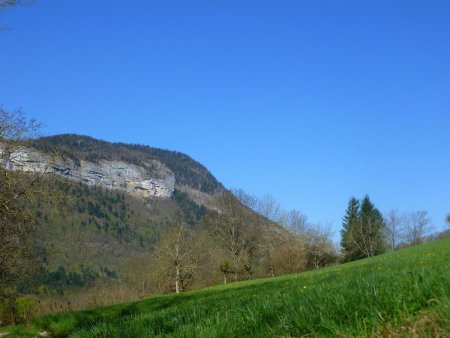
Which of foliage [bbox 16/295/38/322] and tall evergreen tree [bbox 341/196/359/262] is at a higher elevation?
tall evergreen tree [bbox 341/196/359/262]

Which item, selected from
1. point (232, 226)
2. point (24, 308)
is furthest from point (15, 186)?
point (232, 226)

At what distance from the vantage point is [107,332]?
571cm

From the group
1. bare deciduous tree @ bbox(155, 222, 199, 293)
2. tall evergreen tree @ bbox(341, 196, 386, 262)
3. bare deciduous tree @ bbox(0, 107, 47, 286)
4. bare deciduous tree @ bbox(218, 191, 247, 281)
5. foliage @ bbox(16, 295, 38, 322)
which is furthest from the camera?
tall evergreen tree @ bbox(341, 196, 386, 262)

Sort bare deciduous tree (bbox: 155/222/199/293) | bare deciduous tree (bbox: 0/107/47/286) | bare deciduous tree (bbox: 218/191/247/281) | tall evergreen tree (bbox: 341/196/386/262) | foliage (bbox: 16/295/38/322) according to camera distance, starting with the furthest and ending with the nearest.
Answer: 1. tall evergreen tree (bbox: 341/196/386/262)
2. bare deciduous tree (bbox: 218/191/247/281)
3. bare deciduous tree (bbox: 155/222/199/293)
4. foliage (bbox: 16/295/38/322)
5. bare deciduous tree (bbox: 0/107/47/286)

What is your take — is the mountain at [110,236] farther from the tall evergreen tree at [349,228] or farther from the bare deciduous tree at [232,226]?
the tall evergreen tree at [349,228]

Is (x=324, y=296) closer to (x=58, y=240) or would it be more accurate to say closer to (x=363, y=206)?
(x=363, y=206)

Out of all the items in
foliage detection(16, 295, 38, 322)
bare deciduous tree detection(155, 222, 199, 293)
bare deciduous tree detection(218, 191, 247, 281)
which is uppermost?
bare deciduous tree detection(218, 191, 247, 281)

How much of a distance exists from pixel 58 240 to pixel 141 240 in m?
32.8

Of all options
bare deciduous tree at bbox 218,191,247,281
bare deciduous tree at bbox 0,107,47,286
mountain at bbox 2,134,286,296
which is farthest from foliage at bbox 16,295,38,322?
bare deciduous tree at bbox 218,191,247,281

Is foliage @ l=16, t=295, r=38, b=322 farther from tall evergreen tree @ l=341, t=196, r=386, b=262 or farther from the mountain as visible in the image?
tall evergreen tree @ l=341, t=196, r=386, b=262

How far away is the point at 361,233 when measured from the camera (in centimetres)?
7325

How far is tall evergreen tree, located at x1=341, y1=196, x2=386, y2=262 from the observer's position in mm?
73875

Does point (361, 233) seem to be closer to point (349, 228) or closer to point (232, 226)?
point (349, 228)

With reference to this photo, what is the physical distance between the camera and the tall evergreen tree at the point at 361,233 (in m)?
73.9
